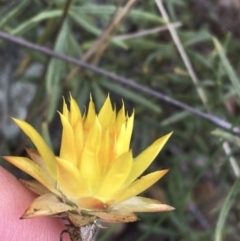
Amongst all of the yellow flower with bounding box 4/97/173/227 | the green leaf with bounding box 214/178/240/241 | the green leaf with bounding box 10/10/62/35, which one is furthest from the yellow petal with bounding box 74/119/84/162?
the green leaf with bounding box 10/10/62/35

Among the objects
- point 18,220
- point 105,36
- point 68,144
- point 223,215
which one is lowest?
point 223,215

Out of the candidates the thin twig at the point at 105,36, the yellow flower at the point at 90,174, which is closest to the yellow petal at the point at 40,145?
the yellow flower at the point at 90,174

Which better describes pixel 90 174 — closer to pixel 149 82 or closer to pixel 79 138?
pixel 79 138

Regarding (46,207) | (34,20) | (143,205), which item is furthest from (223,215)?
(34,20)

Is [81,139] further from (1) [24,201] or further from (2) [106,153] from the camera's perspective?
(1) [24,201]

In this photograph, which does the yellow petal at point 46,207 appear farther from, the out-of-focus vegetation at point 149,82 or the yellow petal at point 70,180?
the out-of-focus vegetation at point 149,82
